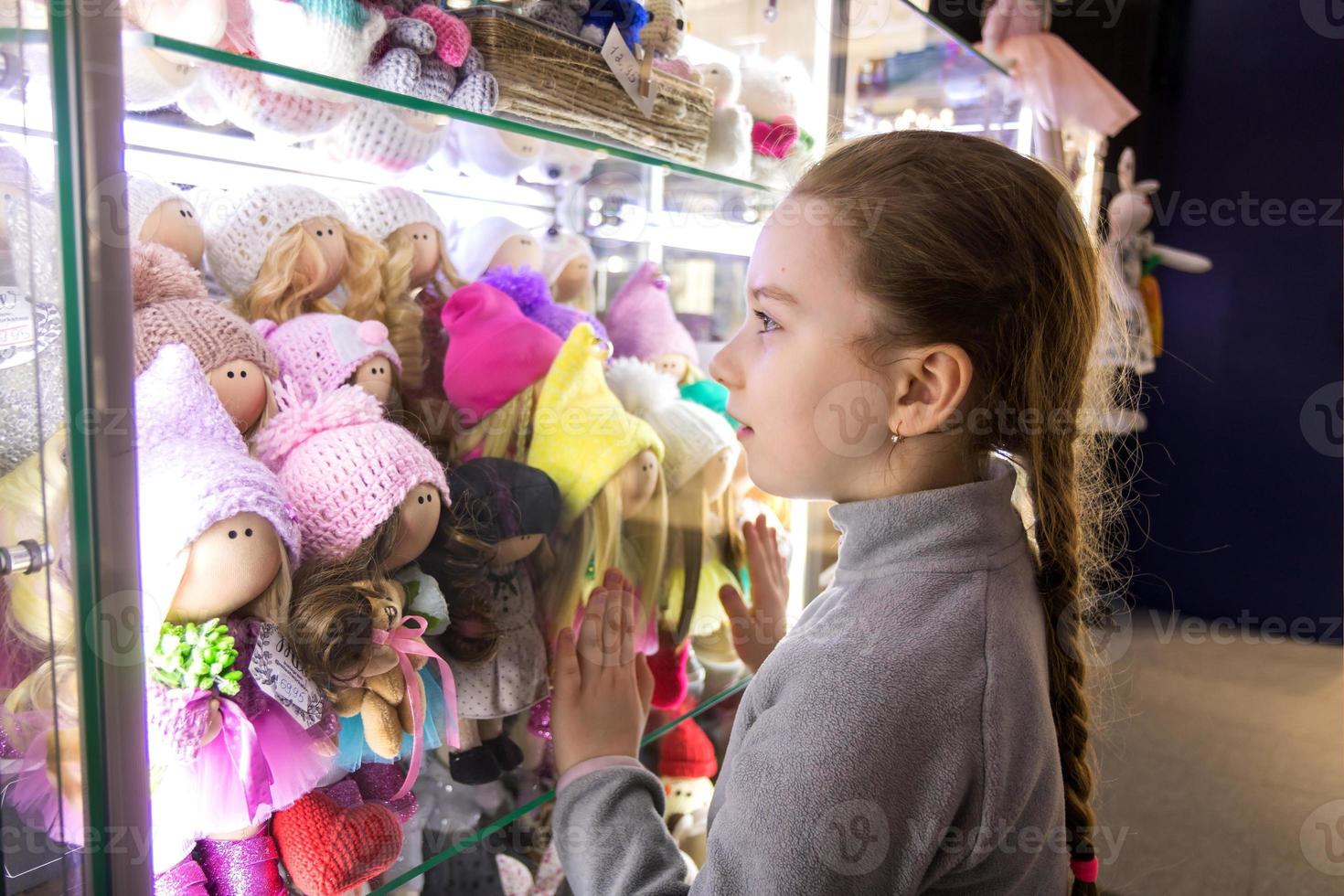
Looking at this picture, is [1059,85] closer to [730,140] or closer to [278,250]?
[730,140]

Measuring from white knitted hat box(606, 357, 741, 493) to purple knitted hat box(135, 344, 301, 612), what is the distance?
0.47 m

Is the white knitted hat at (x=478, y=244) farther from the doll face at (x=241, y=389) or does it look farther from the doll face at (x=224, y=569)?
the doll face at (x=224, y=569)

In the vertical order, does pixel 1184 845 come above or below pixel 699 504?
below

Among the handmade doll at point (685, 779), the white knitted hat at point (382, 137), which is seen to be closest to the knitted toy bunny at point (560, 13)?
the white knitted hat at point (382, 137)

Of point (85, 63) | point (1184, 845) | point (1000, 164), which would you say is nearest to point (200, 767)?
point (85, 63)

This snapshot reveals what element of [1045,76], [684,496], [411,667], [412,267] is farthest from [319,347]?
[1045,76]

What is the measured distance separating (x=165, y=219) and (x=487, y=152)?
0.33 m

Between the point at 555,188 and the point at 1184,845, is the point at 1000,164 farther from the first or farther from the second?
the point at 1184,845

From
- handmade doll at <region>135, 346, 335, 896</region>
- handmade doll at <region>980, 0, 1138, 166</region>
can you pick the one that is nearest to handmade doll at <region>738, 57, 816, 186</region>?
handmade doll at <region>135, 346, 335, 896</region>

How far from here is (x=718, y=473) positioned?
3.72ft

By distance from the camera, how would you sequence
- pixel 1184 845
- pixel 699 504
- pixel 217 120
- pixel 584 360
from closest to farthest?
pixel 217 120, pixel 584 360, pixel 699 504, pixel 1184 845

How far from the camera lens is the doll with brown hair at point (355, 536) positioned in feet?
2.20

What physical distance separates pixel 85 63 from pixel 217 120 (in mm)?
272

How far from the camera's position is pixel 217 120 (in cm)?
74
